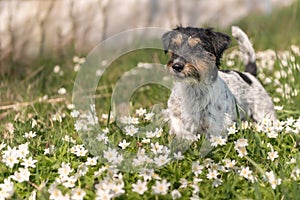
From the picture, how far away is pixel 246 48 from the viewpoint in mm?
6582

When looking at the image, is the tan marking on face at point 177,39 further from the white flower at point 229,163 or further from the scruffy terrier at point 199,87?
→ the white flower at point 229,163

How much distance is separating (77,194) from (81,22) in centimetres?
583

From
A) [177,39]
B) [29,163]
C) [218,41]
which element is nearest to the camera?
[29,163]

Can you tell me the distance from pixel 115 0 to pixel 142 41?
2.77 feet

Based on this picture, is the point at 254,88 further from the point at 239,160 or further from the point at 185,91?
the point at 239,160

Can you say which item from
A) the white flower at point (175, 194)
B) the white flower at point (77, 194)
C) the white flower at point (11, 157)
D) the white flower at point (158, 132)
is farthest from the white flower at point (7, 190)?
the white flower at point (158, 132)

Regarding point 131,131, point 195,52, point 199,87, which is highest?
point 195,52

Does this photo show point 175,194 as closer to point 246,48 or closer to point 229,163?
point 229,163

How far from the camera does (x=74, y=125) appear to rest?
5387mm

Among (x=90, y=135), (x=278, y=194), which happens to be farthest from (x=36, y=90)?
(x=278, y=194)

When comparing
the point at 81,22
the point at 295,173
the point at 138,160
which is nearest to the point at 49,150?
the point at 138,160

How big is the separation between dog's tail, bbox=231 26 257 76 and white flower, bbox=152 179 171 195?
10.1ft

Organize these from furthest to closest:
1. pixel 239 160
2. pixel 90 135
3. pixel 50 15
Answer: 1. pixel 50 15
2. pixel 90 135
3. pixel 239 160

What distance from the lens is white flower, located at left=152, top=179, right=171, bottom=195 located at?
12.6 ft
